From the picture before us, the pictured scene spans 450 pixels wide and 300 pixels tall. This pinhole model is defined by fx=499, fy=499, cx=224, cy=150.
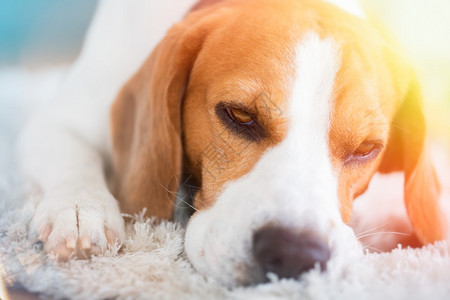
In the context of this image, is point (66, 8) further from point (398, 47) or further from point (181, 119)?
point (398, 47)

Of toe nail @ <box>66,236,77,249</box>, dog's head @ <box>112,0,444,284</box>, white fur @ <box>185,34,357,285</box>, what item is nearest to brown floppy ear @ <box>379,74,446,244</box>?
dog's head @ <box>112,0,444,284</box>

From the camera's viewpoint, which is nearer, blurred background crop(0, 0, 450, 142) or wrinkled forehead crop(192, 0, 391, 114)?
wrinkled forehead crop(192, 0, 391, 114)

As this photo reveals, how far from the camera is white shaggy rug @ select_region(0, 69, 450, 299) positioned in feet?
3.44

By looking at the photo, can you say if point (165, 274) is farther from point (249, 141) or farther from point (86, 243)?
point (249, 141)

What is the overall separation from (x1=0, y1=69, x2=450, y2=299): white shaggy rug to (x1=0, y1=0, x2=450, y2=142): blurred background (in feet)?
1.60

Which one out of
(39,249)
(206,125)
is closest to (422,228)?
(206,125)

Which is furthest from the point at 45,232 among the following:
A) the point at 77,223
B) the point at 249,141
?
the point at 249,141

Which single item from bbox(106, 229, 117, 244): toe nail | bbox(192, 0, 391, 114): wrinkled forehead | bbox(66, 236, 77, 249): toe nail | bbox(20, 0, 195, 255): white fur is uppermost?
bbox(192, 0, 391, 114): wrinkled forehead

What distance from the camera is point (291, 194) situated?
117cm

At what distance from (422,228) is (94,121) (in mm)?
1249

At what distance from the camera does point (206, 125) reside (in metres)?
1.46

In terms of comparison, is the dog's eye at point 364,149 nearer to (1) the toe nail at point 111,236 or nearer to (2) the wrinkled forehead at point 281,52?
(2) the wrinkled forehead at point 281,52

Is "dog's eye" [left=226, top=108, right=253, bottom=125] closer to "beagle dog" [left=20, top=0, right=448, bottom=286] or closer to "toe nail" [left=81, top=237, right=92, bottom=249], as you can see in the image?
"beagle dog" [left=20, top=0, right=448, bottom=286]

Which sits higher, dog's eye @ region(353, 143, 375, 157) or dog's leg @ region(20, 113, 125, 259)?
dog's eye @ region(353, 143, 375, 157)
